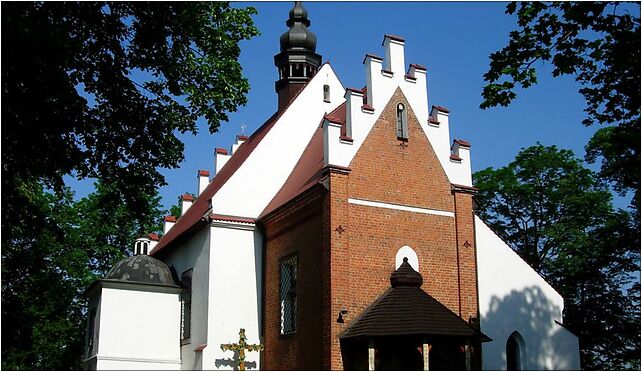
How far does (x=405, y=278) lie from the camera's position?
16016mm

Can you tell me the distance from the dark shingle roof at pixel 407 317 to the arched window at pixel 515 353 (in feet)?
11.0

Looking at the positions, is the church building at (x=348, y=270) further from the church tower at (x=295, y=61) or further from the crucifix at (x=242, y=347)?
the church tower at (x=295, y=61)

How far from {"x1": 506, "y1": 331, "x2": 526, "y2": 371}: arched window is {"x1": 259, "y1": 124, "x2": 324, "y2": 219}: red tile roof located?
6.38 meters

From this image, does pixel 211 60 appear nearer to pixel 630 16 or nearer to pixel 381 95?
pixel 381 95

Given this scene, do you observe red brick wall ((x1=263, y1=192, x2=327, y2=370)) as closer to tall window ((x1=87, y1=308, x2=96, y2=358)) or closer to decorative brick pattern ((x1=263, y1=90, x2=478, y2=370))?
decorative brick pattern ((x1=263, y1=90, x2=478, y2=370))

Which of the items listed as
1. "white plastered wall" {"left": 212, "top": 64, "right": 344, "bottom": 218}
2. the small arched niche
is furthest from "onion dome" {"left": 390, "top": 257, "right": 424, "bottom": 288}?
"white plastered wall" {"left": 212, "top": 64, "right": 344, "bottom": 218}

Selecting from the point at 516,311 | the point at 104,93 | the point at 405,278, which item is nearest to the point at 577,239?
the point at 516,311

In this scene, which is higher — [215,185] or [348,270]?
[215,185]

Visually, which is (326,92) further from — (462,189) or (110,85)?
(110,85)

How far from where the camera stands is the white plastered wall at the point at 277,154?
65.6 ft

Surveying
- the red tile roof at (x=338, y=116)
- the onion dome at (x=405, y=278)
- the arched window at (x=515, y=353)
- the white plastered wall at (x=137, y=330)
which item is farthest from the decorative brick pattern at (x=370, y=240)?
the white plastered wall at (x=137, y=330)

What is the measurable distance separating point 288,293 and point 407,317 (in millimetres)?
4043

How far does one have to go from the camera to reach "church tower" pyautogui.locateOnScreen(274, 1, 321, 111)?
24531 mm

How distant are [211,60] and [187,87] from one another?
2.52 ft
